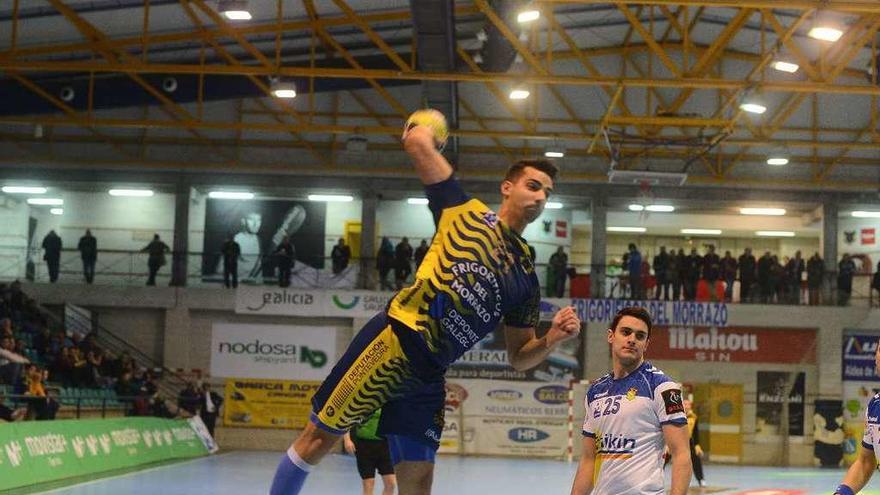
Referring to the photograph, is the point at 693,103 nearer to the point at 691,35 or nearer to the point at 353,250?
the point at 691,35

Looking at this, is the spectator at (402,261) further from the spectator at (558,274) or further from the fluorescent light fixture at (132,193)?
the fluorescent light fixture at (132,193)

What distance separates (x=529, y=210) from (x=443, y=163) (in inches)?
19.7

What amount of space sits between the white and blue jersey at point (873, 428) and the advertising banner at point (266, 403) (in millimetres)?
28960

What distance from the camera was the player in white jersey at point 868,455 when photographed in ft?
27.0

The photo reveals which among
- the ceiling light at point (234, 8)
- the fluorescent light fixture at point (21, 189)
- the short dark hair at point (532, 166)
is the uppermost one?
the ceiling light at point (234, 8)

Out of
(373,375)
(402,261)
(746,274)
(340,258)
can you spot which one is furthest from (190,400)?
(373,375)

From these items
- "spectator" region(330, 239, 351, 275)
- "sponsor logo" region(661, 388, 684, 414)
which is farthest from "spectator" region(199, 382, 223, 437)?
"sponsor logo" region(661, 388, 684, 414)

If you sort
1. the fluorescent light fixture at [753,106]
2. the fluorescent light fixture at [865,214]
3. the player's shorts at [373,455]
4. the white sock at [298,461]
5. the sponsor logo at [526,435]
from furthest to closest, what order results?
1. the fluorescent light fixture at [865,214]
2. the sponsor logo at [526,435]
3. the fluorescent light fixture at [753,106]
4. the player's shorts at [373,455]
5. the white sock at [298,461]

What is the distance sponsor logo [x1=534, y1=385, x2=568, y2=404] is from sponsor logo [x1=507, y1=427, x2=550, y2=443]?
0.92 m

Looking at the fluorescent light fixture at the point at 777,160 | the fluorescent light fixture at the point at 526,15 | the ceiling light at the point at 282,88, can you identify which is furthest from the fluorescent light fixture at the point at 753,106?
the ceiling light at the point at 282,88

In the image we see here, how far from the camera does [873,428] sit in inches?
327

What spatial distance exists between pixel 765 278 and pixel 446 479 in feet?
56.8

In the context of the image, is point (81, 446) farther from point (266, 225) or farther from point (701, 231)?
point (701, 231)

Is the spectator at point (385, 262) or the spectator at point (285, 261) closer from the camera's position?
the spectator at point (285, 261)
